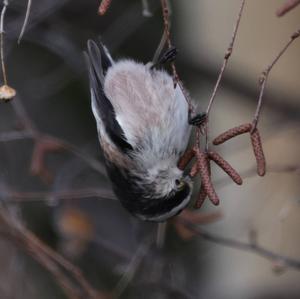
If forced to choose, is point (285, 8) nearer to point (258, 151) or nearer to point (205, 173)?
point (258, 151)

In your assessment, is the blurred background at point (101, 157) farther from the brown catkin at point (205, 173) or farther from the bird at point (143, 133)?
the brown catkin at point (205, 173)

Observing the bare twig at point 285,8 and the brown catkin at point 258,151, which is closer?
the bare twig at point 285,8

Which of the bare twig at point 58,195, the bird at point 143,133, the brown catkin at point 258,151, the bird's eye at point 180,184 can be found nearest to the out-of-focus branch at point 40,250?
the bare twig at point 58,195

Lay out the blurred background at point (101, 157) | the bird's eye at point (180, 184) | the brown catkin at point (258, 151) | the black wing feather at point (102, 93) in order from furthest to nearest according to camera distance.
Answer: the blurred background at point (101, 157) < the black wing feather at point (102, 93) < the bird's eye at point (180, 184) < the brown catkin at point (258, 151)

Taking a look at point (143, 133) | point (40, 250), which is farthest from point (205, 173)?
point (40, 250)

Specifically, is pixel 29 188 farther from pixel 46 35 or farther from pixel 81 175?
pixel 46 35

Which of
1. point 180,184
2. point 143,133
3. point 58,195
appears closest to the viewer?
point 180,184

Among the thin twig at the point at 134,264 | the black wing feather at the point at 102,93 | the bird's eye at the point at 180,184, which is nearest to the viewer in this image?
the bird's eye at the point at 180,184

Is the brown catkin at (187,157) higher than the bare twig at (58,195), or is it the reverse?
the brown catkin at (187,157)


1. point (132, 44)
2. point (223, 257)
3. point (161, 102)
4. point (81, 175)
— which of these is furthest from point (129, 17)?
point (223, 257)
